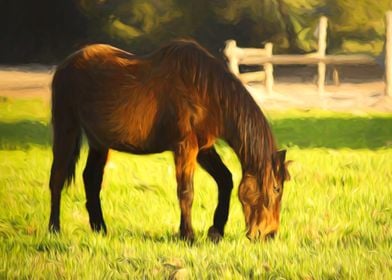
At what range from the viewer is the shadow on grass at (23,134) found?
380 cm

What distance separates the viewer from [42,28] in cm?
384

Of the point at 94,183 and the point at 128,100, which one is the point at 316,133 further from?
the point at 94,183

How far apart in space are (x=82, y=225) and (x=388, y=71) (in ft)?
4.50

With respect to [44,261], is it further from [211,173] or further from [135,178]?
[211,173]

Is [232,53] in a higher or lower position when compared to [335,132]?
higher

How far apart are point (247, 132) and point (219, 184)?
0.82 ft

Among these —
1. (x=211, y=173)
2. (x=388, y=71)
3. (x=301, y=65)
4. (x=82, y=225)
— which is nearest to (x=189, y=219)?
(x=211, y=173)

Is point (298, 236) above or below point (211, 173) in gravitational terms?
below

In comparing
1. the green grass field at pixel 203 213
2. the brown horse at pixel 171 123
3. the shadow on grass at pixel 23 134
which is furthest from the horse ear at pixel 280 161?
the shadow on grass at pixel 23 134

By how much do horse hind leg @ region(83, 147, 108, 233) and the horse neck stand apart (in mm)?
532

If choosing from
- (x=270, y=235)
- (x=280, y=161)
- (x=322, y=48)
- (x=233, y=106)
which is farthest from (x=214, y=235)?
(x=322, y=48)

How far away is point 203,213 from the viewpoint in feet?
12.3

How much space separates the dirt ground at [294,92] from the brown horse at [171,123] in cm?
8

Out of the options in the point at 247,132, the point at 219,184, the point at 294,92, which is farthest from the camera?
the point at 294,92
